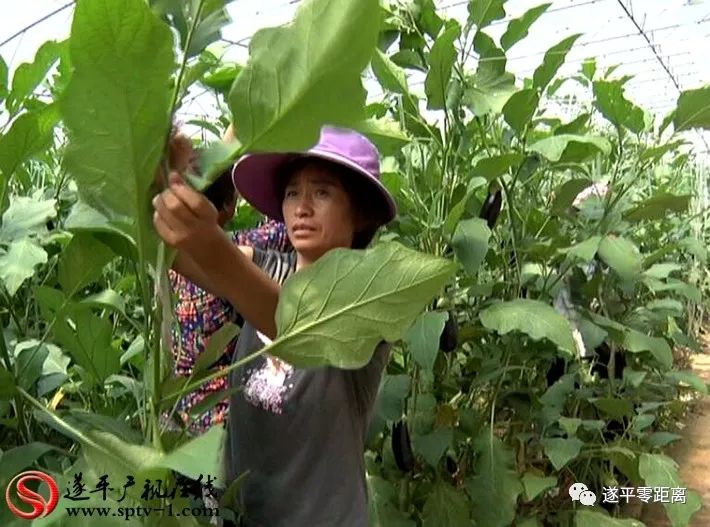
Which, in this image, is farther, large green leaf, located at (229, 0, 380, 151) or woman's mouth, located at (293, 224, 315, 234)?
woman's mouth, located at (293, 224, 315, 234)

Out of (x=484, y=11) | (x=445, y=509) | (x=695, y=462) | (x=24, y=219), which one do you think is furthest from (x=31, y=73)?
(x=695, y=462)

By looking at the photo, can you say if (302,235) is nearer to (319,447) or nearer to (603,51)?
(319,447)

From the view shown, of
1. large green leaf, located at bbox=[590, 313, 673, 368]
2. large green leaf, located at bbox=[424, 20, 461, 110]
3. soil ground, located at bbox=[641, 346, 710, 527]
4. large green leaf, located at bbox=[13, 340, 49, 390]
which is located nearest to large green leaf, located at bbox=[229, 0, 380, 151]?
large green leaf, located at bbox=[13, 340, 49, 390]

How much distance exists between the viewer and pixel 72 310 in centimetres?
54

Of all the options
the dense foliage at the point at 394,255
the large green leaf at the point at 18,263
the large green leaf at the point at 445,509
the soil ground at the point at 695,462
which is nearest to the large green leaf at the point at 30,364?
the dense foliage at the point at 394,255

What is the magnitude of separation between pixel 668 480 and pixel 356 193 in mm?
1021

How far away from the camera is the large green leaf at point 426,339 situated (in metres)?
1.01

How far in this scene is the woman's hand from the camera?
1.28 ft

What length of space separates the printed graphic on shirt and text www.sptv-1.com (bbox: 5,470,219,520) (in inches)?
8.1

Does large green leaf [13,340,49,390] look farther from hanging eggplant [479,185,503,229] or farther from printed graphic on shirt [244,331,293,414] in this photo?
hanging eggplant [479,185,503,229]

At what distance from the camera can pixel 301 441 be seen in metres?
0.70

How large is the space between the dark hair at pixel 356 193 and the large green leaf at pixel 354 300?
0.89 feet

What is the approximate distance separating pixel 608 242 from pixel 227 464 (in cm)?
77

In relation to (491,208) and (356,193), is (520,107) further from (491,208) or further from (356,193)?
(356,193)
